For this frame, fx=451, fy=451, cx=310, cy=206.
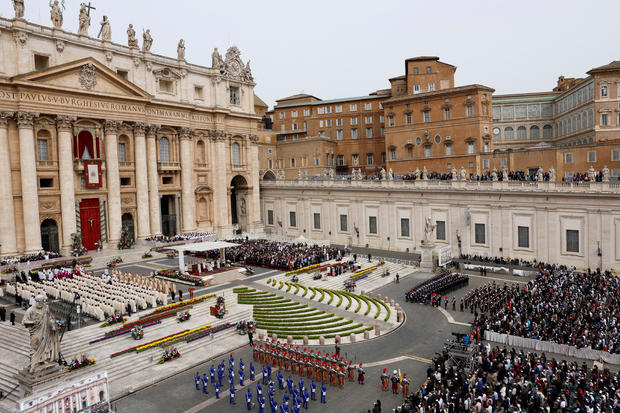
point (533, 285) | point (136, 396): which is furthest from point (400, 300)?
point (136, 396)

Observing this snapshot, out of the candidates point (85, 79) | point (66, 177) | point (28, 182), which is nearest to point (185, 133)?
point (85, 79)

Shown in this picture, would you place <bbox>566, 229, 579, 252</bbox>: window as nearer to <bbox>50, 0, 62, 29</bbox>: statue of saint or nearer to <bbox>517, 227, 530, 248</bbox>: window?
<bbox>517, 227, 530, 248</bbox>: window

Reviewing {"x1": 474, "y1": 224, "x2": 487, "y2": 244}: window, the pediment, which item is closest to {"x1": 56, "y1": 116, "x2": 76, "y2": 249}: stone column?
the pediment

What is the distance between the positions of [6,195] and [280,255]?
1008 inches

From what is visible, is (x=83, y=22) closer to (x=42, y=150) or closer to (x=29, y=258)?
(x=42, y=150)

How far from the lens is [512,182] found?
42.4 metres

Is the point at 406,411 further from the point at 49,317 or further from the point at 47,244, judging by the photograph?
the point at 47,244

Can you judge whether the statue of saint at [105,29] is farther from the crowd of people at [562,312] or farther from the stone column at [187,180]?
the crowd of people at [562,312]

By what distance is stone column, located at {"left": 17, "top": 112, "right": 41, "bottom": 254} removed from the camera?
41844mm

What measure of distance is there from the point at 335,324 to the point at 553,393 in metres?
13.6

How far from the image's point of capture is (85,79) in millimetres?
45469

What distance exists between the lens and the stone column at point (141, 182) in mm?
50781

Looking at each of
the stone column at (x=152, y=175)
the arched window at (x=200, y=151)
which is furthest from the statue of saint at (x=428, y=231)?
the arched window at (x=200, y=151)

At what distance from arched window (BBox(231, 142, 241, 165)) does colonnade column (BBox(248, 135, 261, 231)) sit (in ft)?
4.73
